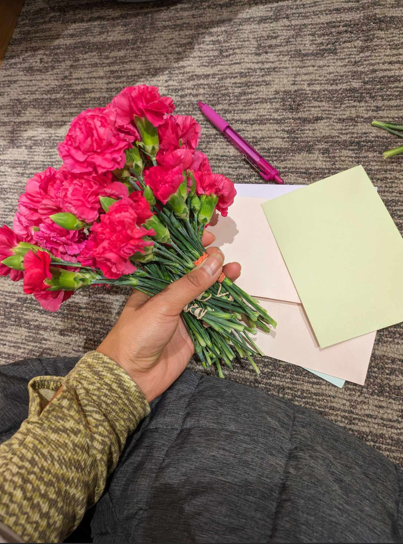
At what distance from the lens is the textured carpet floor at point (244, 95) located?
0.65 m

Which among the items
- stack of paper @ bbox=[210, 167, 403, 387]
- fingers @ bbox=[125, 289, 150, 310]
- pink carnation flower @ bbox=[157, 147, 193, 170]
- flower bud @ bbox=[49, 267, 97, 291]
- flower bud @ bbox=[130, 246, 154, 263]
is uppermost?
pink carnation flower @ bbox=[157, 147, 193, 170]

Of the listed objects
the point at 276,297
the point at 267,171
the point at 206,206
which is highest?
the point at 206,206

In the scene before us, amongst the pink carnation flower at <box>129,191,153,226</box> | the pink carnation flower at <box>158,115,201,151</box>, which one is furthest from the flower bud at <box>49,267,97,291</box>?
the pink carnation flower at <box>158,115,201,151</box>

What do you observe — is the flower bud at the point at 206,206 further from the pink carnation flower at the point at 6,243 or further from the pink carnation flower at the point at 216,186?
the pink carnation flower at the point at 6,243

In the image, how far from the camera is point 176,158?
0.46m

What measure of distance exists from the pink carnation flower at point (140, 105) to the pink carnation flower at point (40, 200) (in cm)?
12

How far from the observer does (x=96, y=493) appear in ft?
1.64

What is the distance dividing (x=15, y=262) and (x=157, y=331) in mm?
229

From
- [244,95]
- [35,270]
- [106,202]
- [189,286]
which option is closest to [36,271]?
[35,270]

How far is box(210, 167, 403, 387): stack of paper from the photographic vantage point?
62 centimetres

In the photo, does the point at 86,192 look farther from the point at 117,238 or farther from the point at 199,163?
the point at 199,163

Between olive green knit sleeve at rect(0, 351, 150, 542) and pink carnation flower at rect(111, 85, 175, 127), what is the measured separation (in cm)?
35

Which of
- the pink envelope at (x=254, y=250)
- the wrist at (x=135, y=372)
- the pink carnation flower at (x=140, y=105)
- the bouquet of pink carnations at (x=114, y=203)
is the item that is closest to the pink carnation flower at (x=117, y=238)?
the bouquet of pink carnations at (x=114, y=203)

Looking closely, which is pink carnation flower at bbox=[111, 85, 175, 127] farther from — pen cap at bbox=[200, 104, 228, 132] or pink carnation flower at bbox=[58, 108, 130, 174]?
pen cap at bbox=[200, 104, 228, 132]
